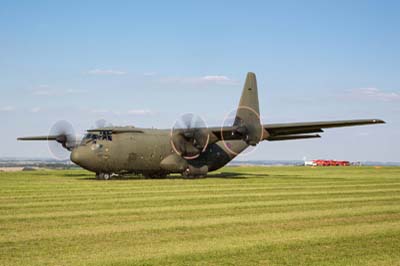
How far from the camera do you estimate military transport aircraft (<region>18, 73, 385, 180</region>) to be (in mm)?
39875

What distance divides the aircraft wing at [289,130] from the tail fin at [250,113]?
599 mm

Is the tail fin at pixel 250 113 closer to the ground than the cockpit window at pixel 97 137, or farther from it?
farther from it

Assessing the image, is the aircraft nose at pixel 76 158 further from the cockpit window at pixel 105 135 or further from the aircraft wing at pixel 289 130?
the aircraft wing at pixel 289 130

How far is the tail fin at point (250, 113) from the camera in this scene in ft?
143

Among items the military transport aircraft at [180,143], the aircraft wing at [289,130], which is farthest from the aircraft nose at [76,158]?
the aircraft wing at [289,130]

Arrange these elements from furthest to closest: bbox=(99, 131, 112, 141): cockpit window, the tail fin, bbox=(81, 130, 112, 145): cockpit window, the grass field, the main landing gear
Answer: the tail fin < the main landing gear < bbox=(99, 131, 112, 141): cockpit window < bbox=(81, 130, 112, 145): cockpit window < the grass field

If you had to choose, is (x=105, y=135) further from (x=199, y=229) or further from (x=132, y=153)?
(x=199, y=229)

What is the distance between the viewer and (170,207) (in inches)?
821

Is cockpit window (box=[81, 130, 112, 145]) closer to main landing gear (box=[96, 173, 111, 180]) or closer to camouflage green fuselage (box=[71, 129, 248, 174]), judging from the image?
camouflage green fuselage (box=[71, 129, 248, 174])

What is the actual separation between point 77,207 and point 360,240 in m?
10.7

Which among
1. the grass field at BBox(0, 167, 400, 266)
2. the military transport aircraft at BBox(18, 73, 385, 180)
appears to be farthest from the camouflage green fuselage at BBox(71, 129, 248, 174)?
the grass field at BBox(0, 167, 400, 266)

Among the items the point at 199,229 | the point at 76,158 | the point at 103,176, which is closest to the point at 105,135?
the point at 76,158

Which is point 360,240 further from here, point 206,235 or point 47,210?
point 47,210

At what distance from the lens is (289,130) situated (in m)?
44.4
